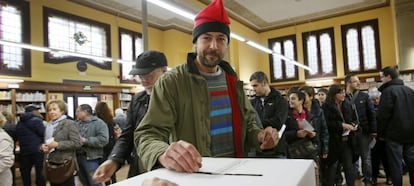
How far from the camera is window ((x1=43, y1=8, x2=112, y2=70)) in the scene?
917 cm

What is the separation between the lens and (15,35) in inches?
330

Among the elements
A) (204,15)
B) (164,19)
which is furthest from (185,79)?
(164,19)

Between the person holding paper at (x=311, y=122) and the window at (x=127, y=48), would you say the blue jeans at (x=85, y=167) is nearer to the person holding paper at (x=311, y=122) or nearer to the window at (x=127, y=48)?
the person holding paper at (x=311, y=122)

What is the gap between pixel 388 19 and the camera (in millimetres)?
11922

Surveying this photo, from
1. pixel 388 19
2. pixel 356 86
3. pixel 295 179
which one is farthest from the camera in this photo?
pixel 388 19

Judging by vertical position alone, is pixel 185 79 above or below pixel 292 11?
below

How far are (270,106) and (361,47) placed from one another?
1085 centimetres

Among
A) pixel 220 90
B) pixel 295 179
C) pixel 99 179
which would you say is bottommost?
pixel 99 179

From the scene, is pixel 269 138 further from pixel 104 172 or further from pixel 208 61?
pixel 104 172

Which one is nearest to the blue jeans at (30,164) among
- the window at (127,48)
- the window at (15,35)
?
the window at (15,35)

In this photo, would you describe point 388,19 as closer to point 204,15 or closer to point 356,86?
point 356,86

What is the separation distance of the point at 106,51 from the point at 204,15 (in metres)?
10.2

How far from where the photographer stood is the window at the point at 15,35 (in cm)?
820

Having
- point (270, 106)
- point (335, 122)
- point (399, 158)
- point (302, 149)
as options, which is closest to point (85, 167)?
point (270, 106)
